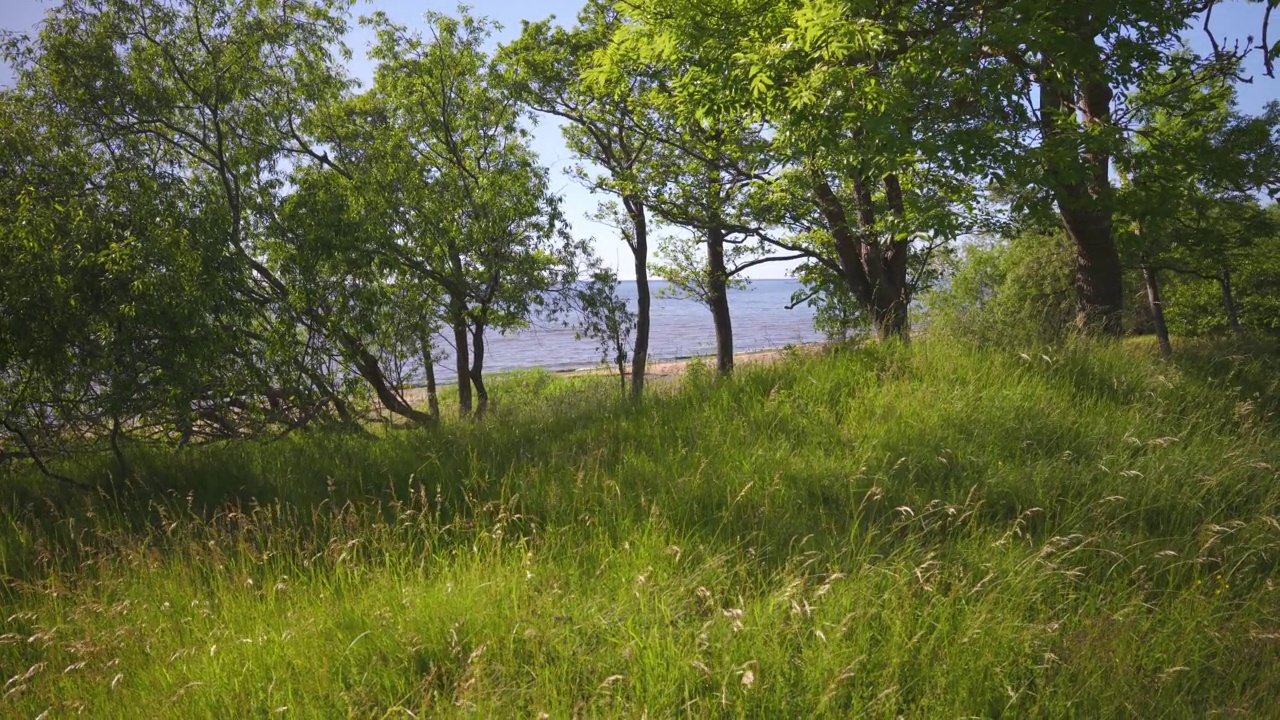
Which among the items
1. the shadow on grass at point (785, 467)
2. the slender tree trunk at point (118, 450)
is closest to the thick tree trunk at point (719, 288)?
the shadow on grass at point (785, 467)

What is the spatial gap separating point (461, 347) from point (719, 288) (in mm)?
6966

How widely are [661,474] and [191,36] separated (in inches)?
351

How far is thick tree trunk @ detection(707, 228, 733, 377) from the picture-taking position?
17.8 meters

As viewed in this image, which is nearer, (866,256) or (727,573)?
(727,573)

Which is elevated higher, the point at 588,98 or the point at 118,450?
the point at 588,98

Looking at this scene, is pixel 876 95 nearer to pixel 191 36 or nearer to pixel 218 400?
pixel 218 400

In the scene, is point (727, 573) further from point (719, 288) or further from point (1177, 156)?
point (719, 288)

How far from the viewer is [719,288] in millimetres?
18500

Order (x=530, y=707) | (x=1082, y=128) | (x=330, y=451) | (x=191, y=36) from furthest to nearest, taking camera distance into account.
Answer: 1. (x=191, y=36)
2. (x=1082, y=128)
3. (x=330, y=451)
4. (x=530, y=707)

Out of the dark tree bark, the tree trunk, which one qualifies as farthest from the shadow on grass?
the tree trunk

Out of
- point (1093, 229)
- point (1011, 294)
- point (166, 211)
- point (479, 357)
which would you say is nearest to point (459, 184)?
point (479, 357)

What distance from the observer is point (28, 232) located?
504 cm

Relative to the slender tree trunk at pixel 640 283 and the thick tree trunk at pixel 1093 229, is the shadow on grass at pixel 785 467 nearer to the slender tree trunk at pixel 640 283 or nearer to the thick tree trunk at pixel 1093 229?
the thick tree trunk at pixel 1093 229

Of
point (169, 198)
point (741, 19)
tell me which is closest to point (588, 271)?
point (741, 19)
